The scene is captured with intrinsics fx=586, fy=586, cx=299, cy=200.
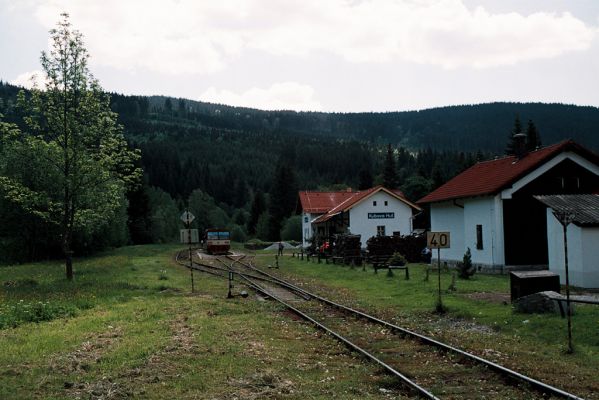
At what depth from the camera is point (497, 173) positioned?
3092 centimetres

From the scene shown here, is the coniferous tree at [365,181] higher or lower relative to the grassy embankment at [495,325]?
higher

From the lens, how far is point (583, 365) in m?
9.12

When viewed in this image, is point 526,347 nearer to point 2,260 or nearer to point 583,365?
point 583,365

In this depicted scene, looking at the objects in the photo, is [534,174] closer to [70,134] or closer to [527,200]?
[527,200]

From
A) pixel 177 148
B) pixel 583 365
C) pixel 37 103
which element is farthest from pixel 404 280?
pixel 177 148

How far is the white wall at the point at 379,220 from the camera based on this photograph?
52281 mm

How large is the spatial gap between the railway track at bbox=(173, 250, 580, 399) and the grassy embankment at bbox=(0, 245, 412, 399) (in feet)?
1.40

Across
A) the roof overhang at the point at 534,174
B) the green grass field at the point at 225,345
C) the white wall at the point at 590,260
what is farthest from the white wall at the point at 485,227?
the green grass field at the point at 225,345

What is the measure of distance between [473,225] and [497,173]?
120 inches

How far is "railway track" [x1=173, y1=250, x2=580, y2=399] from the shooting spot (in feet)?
25.1

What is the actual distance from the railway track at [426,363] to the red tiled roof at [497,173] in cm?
1575

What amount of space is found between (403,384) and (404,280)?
1679 cm

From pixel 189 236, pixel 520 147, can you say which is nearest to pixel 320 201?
pixel 520 147

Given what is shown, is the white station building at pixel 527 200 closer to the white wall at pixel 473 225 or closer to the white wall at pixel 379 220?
the white wall at pixel 473 225
